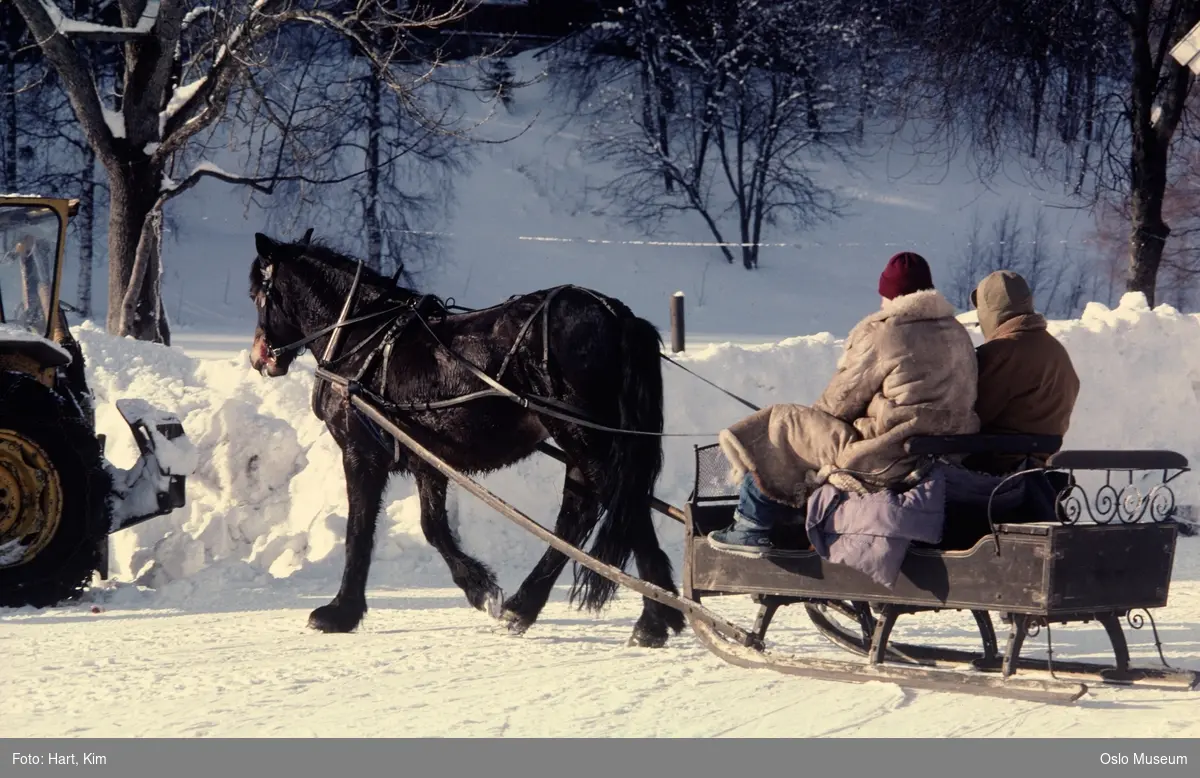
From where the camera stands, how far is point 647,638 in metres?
7.18

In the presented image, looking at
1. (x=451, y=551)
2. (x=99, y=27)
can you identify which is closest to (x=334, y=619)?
(x=451, y=551)

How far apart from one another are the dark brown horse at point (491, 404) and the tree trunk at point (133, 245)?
8.11 metres

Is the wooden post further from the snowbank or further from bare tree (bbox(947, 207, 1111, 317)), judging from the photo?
bare tree (bbox(947, 207, 1111, 317))

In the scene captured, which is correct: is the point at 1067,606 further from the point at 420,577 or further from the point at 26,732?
the point at 420,577

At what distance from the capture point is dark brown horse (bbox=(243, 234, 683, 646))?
23.9 feet

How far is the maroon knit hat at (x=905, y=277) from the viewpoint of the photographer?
18.8ft

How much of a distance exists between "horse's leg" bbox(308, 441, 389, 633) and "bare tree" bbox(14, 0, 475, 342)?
717 cm

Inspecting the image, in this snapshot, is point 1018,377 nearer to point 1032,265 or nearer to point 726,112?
point 1032,265

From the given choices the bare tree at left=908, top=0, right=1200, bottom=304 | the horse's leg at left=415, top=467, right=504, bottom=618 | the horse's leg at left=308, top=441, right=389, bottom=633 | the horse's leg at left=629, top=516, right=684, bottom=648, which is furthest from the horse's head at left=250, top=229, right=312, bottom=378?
the bare tree at left=908, top=0, right=1200, bottom=304

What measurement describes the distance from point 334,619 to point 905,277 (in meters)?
3.51

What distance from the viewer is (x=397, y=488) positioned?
10.3 meters

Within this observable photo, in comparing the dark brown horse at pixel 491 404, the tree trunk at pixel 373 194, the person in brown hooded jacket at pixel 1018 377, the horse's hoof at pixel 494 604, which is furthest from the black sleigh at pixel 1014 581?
the tree trunk at pixel 373 194
